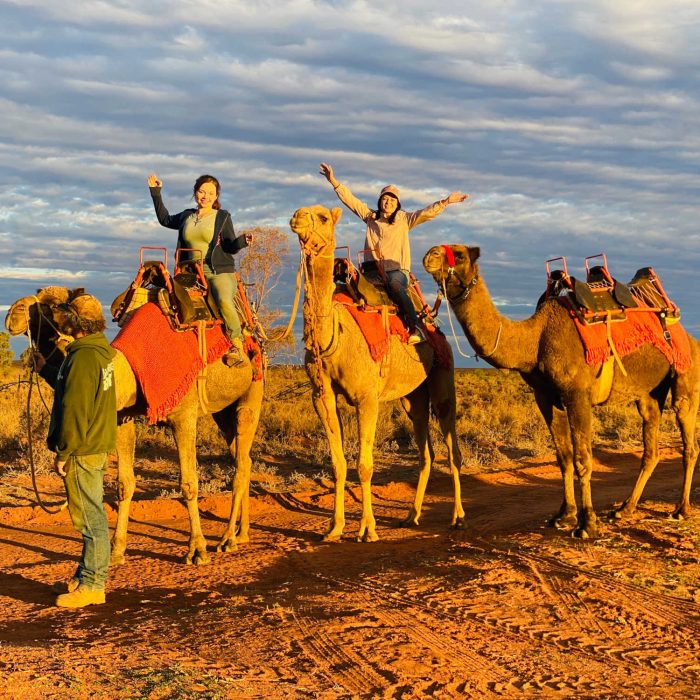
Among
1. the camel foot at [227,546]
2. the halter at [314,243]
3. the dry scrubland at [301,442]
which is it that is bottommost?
the dry scrubland at [301,442]

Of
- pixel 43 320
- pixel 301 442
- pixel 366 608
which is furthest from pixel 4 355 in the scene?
pixel 366 608

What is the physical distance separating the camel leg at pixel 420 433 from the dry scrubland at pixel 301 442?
3772 mm

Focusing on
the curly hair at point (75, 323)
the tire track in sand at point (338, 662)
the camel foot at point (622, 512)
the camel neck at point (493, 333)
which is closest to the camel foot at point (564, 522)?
the camel foot at point (622, 512)

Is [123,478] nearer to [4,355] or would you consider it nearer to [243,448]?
[243,448]

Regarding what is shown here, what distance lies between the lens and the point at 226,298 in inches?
410

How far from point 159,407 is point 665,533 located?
5.41m

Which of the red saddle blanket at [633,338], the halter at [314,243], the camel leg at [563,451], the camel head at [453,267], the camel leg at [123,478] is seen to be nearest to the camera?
the camel head at [453,267]

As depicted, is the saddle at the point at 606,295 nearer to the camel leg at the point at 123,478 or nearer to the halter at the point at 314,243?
the halter at the point at 314,243

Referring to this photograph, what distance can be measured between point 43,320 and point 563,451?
611cm

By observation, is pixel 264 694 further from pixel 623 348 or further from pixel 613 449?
pixel 613 449

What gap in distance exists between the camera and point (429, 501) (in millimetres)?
14359

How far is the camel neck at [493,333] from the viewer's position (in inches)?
398

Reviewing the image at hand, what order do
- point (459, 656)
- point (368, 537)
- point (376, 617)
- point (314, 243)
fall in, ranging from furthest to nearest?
point (368, 537) → point (314, 243) → point (376, 617) → point (459, 656)

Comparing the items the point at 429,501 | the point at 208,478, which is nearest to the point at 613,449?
the point at 429,501
